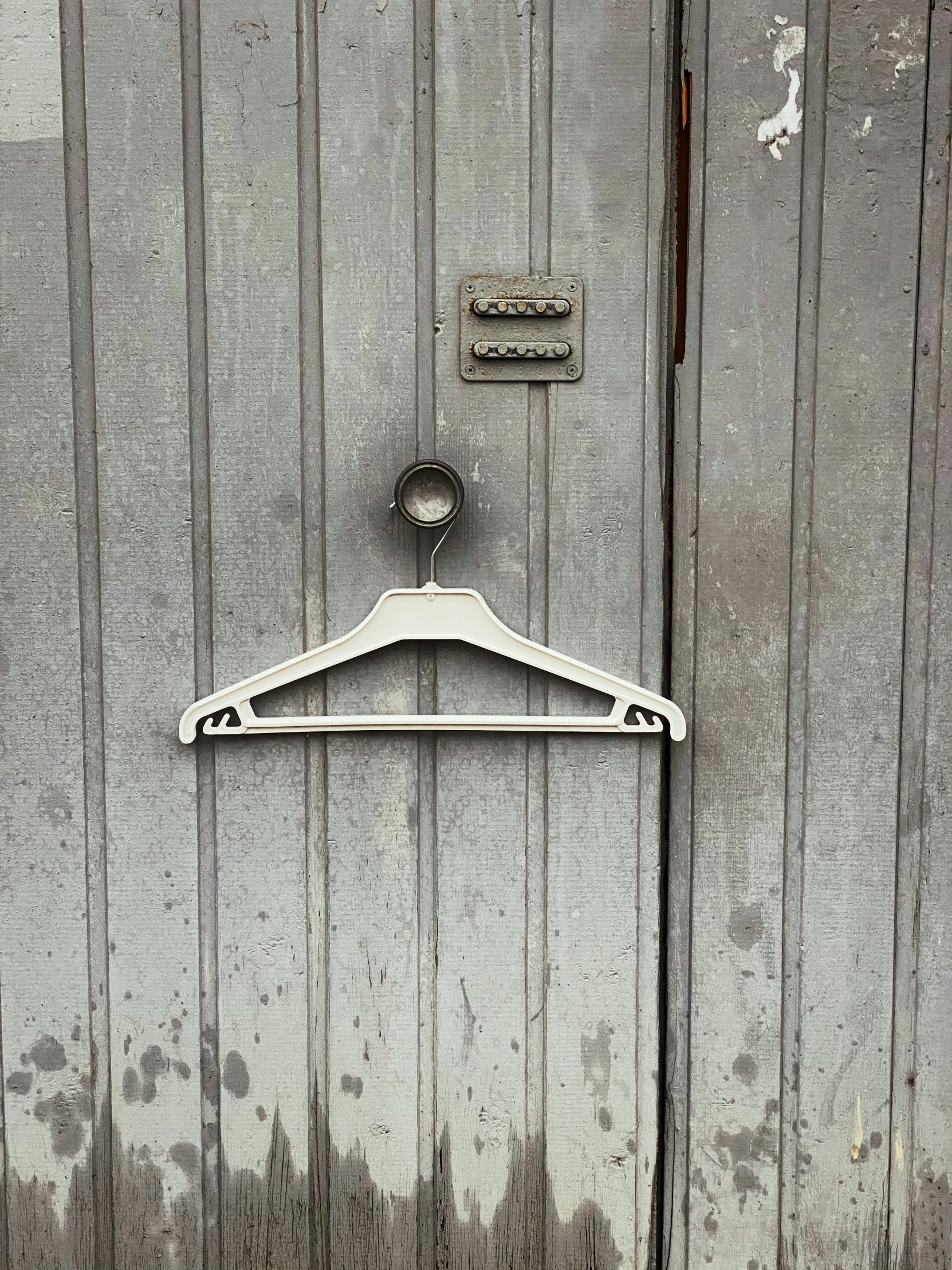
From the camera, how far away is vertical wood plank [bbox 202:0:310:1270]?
138 centimetres

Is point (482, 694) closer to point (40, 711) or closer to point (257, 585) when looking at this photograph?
point (257, 585)

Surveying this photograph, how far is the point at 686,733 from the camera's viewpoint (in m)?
1.47

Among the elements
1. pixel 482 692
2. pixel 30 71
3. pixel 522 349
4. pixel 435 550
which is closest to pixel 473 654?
pixel 482 692

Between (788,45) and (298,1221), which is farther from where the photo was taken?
(298,1221)

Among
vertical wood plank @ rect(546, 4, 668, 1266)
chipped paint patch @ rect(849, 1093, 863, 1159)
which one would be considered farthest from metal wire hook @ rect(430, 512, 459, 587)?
chipped paint patch @ rect(849, 1093, 863, 1159)

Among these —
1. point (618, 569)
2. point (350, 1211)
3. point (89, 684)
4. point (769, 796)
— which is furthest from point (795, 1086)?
point (89, 684)

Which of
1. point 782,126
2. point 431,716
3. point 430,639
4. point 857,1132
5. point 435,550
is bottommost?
point 857,1132

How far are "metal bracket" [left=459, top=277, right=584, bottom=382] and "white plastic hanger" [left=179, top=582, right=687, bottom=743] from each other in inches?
12.6

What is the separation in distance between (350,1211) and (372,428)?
1.16m

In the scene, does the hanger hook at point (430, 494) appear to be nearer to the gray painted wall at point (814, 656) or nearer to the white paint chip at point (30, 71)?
the gray painted wall at point (814, 656)

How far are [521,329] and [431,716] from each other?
1.83ft

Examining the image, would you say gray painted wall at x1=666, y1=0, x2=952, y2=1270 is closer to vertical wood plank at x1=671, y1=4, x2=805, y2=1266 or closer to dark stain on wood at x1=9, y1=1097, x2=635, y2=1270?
vertical wood plank at x1=671, y1=4, x2=805, y2=1266

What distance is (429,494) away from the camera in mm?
1391

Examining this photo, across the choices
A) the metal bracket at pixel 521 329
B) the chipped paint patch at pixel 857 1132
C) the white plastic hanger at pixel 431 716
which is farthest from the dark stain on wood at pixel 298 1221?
the metal bracket at pixel 521 329
